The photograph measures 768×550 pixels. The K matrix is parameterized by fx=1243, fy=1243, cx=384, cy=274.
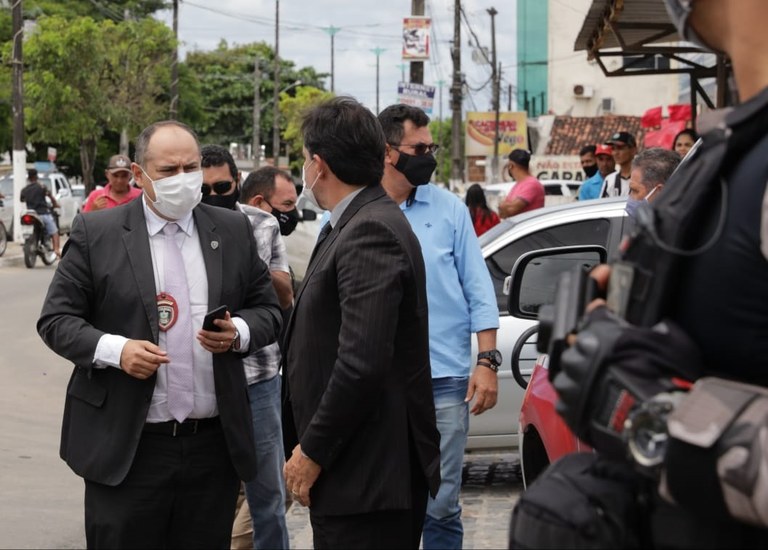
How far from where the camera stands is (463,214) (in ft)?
18.0

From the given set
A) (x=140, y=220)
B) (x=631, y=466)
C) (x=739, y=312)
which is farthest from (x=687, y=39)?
(x=140, y=220)

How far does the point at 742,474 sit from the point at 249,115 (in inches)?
3868

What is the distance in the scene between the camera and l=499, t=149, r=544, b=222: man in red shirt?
460 inches

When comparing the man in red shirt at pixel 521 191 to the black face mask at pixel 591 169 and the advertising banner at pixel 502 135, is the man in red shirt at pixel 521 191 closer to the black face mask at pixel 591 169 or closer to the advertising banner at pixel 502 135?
the black face mask at pixel 591 169

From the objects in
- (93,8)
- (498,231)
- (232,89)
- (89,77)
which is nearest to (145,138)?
(498,231)

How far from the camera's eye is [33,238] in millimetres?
23469

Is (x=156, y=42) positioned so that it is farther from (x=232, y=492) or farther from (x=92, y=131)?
(x=232, y=492)

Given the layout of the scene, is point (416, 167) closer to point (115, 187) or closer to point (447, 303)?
point (447, 303)

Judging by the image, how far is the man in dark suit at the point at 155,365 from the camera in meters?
4.14

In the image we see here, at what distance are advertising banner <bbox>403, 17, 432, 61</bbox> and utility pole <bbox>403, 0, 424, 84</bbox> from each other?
356 millimetres

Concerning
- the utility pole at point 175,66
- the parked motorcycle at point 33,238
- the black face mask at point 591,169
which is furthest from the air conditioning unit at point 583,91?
the black face mask at point 591,169

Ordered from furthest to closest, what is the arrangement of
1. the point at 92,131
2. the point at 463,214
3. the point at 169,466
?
the point at 92,131 → the point at 463,214 → the point at 169,466

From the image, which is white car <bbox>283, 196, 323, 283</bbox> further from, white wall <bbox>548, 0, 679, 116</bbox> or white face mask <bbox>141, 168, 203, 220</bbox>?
white wall <bbox>548, 0, 679, 116</bbox>

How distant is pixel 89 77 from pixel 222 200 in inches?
1381
